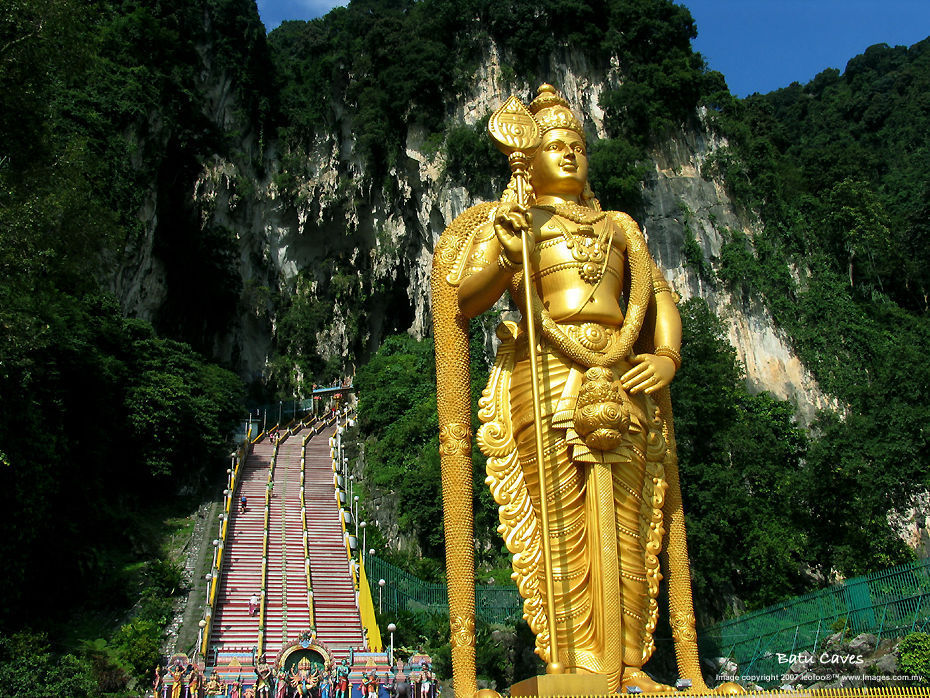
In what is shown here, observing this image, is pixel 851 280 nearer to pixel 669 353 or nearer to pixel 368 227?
pixel 368 227

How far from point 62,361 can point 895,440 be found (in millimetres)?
14243

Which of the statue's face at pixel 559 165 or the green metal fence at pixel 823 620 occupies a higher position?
the statue's face at pixel 559 165

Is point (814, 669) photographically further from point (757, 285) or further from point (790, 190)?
point (790, 190)

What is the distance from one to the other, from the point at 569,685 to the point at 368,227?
2630 cm

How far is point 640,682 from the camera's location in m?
5.65

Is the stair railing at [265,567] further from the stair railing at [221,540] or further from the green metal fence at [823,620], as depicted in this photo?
the green metal fence at [823,620]

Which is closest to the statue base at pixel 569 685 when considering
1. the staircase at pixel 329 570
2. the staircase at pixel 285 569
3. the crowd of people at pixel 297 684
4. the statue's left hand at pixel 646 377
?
the statue's left hand at pixel 646 377

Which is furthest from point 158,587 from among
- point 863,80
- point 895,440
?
point 863,80

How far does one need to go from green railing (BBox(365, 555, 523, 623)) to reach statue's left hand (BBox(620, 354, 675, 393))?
21.6 feet

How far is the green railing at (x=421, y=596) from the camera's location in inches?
490

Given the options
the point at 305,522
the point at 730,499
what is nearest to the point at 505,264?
the point at 730,499

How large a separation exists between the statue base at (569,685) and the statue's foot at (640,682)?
0.43 m

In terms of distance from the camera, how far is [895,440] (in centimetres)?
1250

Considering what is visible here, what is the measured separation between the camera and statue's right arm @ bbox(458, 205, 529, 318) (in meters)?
6.23
